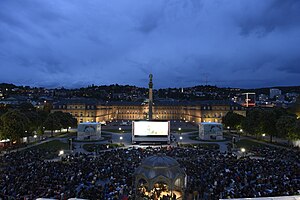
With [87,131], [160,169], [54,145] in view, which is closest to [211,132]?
[87,131]

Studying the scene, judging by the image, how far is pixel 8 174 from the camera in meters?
31.5

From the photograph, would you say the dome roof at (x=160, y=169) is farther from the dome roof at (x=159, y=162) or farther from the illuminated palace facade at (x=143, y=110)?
the illuminated palace facade at (x=143, y=110)

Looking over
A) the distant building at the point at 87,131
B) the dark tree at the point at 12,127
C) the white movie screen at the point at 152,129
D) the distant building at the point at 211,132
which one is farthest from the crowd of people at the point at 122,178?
the distant building at the point at 211,132

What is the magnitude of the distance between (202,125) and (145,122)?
16452 millimetres

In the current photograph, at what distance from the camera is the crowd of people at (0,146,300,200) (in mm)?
24891

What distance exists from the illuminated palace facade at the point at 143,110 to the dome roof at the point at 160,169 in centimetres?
10503

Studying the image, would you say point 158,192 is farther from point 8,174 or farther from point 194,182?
point 8,174

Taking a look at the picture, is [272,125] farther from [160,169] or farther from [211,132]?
[160,169]

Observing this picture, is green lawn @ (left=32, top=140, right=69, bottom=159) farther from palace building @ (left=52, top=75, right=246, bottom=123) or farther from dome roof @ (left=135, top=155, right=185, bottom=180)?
palace building @ (left=52, top=75, right=246, bottom=123)

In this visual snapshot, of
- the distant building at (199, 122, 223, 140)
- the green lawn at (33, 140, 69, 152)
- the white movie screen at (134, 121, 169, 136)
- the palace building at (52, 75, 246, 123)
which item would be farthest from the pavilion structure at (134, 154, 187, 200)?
the palace building at (52, 75, 246, 123)

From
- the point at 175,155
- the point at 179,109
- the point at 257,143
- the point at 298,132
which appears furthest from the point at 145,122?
the point at 179,109

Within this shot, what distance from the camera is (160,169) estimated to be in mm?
23109

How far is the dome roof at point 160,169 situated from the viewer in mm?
23016

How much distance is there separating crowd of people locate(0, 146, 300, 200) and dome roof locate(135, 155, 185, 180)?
266 cm
